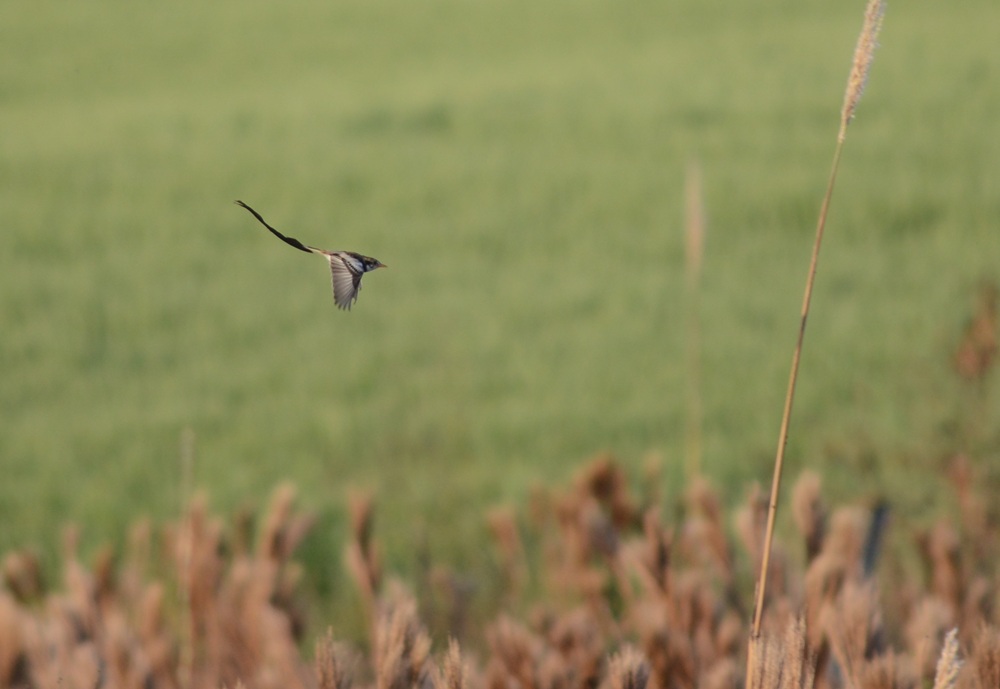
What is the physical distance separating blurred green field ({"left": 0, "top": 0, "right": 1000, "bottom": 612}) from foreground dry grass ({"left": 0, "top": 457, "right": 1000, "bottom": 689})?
1.18 m

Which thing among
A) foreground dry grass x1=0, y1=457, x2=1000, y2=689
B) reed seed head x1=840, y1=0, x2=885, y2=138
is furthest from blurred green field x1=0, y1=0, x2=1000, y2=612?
reed seed head x1=840, y1=0, x2=885, y2=138

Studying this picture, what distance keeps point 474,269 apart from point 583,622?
485 cm

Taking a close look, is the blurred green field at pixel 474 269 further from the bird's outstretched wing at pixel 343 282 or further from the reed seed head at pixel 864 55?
the bird's outstretched wing at pixel 343 282

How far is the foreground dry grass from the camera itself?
590 millimetres

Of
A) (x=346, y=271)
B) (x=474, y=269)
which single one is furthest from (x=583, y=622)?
(x=474, y=269)

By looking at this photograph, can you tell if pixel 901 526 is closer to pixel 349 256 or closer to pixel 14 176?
pixel 349 256

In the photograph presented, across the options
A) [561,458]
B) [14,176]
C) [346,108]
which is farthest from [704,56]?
[561,458]

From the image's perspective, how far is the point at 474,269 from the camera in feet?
18.7

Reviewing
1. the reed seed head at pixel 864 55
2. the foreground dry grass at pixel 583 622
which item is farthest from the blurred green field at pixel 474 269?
the reed seed head at pixel 864 55

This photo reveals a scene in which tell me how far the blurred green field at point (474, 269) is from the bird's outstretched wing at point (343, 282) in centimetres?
194

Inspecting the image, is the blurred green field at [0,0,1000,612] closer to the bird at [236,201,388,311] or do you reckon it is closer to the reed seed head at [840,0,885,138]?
the reed seed head at [840,0,885,138]

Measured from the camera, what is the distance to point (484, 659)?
1.50m

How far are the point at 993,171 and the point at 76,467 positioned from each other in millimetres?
5557

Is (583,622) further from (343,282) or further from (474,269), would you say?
(474,269)
